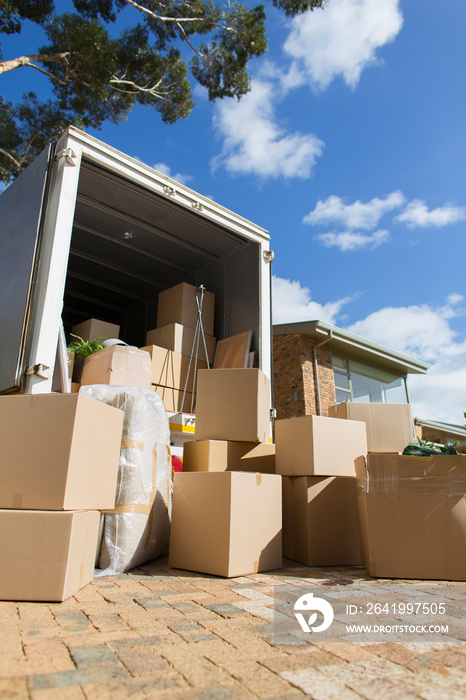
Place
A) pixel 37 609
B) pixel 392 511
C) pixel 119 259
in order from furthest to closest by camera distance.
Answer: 1. pixel 119 259
2. pixel 392 511
3. pixel 37 609

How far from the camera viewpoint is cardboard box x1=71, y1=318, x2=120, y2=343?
213 inches

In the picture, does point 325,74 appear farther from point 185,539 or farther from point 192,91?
point 185,539

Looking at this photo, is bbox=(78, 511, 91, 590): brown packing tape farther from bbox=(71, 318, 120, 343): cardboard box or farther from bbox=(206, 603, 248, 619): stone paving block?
bbox=(71, 318, 120, 343): cardboard box

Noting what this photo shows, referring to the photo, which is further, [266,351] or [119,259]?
[119,259]

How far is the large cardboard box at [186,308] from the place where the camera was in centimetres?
573

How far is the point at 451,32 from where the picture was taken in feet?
19.4

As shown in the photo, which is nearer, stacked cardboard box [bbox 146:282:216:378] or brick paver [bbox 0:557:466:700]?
brick paver [bbox 0:557:466:700]

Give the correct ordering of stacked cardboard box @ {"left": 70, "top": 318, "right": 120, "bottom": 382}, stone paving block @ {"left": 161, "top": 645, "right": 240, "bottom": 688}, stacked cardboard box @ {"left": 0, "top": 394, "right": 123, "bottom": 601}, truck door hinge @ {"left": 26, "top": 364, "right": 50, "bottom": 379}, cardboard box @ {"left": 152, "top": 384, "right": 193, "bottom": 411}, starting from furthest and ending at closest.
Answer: stacked cardboard box @ {"left": 70, "top": 318, "right": 120, "bottom": 382}
cardboard box @ {"left": 152, "top": 384, "right": 193, "bottom": 411}
truck door hinge @ {"left": 26, "top": 364, "right": 50, "bottom": 379}
stacked cardboard box @ {"left": 0, "top": 394, "right": 123, "bottom": 601}
stone paving block @ {"left": 161, "top": 645, "right": 240, "bottom": 688}

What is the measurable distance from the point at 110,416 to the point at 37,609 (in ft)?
3.39

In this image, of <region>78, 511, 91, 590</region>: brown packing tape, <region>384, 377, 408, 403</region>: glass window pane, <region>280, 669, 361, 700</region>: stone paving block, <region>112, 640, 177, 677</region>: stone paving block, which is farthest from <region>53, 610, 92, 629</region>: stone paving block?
<region>384, 377, 408, 403</region>: glass window pane

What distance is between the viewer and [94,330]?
5.45 metres

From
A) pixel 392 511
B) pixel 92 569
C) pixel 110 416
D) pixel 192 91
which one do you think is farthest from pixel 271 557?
pixel 192 91

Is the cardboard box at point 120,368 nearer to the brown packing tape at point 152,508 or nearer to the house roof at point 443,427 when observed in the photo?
the brown packing tape at point 152,508

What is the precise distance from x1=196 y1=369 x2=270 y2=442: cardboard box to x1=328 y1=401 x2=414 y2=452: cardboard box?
1.13m
